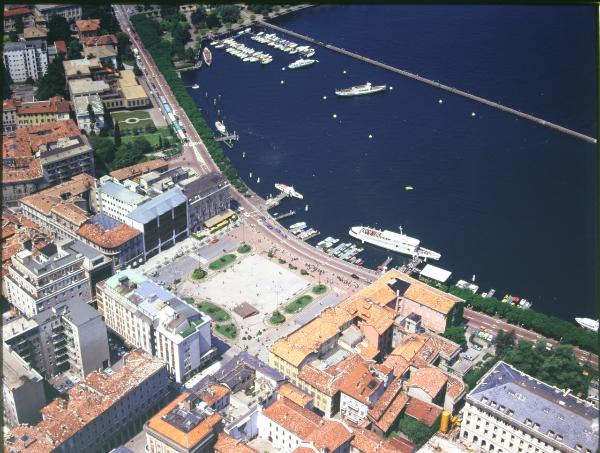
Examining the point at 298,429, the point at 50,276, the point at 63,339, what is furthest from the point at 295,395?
the point at 50,276

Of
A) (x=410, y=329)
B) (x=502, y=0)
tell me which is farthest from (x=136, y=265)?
(x=502, y=0)

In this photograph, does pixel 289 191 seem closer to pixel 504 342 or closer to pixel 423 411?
pixel 504 342

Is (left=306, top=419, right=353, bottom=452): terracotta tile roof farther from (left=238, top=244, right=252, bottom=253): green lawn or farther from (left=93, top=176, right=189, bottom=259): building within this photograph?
(left=93, top=176, right=189, bottom=259): building

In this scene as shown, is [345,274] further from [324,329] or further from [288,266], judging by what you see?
[324,329]

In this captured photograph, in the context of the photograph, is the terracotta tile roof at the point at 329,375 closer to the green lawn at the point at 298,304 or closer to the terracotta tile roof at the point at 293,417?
the terracotta tile roof at the point at 293,417

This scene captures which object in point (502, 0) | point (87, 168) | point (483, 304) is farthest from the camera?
point (87, 168)

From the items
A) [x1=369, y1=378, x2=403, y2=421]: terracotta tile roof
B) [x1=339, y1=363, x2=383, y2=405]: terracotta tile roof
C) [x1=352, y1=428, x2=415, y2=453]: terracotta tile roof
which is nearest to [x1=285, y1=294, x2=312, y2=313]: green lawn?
[x1=339, y1=363, x2=383, y2=405]: terracotta tile roof

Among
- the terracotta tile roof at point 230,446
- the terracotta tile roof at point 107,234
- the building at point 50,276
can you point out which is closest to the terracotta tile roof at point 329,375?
the terracotta tile roof at point 230,446
